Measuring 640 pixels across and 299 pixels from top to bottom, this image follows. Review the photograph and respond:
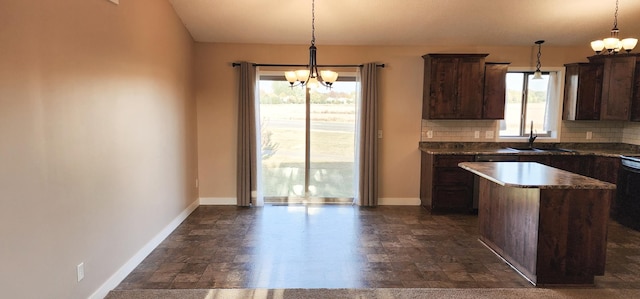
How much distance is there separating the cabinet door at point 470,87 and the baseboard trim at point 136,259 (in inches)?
163

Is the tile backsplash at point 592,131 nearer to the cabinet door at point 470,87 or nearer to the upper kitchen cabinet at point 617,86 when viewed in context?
the upper kitchen cabinet at point 617,86

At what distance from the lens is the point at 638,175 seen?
4.71m

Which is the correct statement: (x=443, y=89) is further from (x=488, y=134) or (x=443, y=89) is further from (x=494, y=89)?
(x=488, y=134)

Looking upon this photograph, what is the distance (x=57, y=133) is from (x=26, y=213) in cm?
55

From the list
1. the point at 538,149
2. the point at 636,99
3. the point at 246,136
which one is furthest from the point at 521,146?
the point at 246,136

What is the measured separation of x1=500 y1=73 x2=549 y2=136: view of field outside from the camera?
5.90 m

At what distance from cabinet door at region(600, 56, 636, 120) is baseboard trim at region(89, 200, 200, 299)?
6.07 metres

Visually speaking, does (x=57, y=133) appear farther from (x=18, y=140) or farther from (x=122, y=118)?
(x=122, y=118)

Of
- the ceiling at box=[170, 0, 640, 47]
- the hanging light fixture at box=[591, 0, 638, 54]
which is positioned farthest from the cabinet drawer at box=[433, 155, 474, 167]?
the hanging light fixture at box=[591, 0, 638, 54]

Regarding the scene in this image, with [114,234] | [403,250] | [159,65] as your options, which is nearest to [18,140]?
[114,234]

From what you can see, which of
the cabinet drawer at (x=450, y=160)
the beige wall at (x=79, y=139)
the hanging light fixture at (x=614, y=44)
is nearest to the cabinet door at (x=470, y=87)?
the cabinet drawer at (x=450, y=160)

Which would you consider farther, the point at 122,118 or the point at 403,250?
the point at 403,250

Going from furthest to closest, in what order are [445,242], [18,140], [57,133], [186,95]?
[186,95] < [445,242] < [57,133] < [18,140]

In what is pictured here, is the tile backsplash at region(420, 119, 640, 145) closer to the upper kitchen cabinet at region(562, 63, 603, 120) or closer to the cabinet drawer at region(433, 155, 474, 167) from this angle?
the upper kitchen cabinet at region(562, 63, 603, 120)
